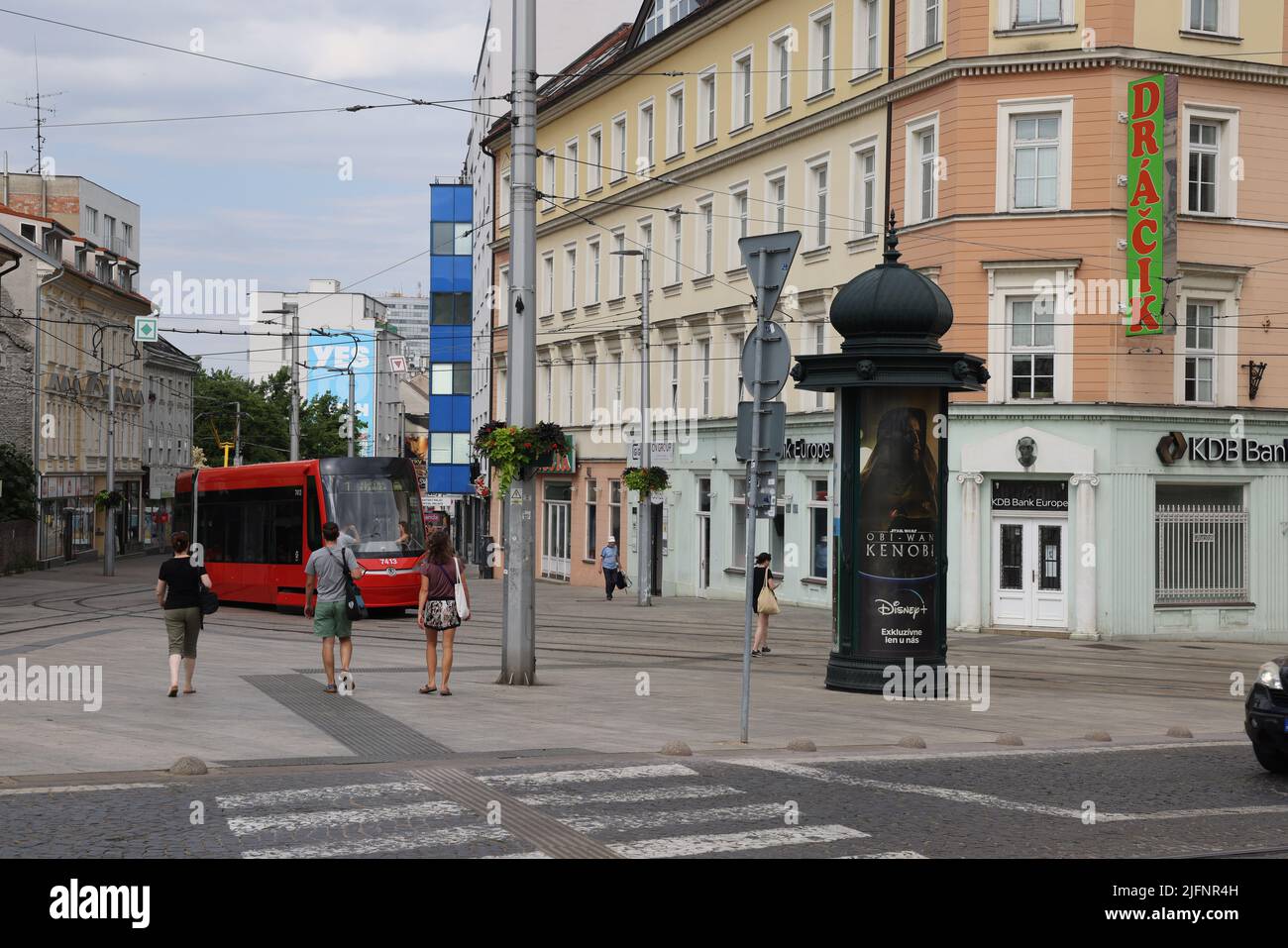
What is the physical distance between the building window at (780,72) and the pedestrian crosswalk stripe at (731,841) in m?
31.6

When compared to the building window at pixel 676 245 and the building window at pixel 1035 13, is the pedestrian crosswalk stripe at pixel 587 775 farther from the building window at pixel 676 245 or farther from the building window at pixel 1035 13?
the building window at pixel 676 245

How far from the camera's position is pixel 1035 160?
31.3m

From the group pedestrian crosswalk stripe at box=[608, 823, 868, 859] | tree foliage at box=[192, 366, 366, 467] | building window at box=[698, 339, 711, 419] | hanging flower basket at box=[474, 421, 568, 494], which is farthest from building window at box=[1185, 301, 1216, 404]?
tree foliage at box=[192, 366, 366, 467]

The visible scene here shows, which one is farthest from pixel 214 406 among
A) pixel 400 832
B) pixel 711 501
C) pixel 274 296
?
pixel 400 832

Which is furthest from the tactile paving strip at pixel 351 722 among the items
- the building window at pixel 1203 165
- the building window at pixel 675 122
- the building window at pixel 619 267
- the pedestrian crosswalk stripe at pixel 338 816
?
the building window at pixel 619 267

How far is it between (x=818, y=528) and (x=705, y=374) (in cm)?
773

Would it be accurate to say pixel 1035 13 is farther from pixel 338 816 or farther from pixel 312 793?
pixel 338 816

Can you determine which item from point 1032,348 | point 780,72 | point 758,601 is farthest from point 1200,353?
point 780,72

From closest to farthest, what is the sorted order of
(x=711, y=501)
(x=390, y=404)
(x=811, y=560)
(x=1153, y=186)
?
(x=1153, y=186) → (x=811, y=560) → (x=711, y=501) → (x=390, y=404)

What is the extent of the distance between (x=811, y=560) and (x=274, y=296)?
13103 cm

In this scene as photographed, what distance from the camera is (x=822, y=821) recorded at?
10156 mm

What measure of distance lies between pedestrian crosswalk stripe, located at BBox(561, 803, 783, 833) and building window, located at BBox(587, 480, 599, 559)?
4093 centimetres

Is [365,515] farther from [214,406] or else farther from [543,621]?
[214,406]

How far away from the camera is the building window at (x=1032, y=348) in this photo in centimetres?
3106
